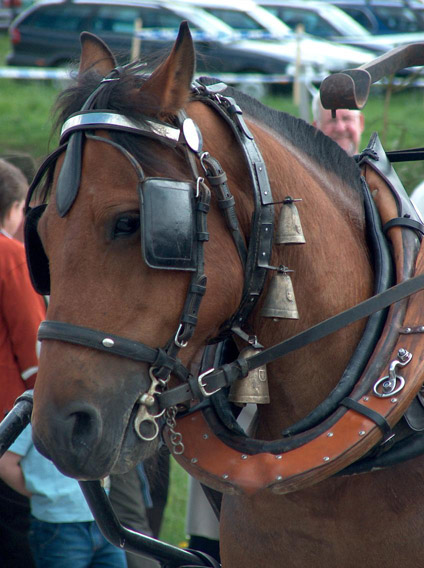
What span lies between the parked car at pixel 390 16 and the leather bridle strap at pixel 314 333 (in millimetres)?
16829

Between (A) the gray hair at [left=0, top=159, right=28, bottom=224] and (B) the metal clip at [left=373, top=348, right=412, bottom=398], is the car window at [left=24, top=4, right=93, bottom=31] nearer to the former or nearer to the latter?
(A) the gray hair at [left=0, top=159, right=28, bottom=224]

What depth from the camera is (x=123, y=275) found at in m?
1.80

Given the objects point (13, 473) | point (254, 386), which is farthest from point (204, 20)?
point (254, 386)

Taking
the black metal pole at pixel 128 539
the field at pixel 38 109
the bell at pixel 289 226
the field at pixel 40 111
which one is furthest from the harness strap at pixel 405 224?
the field at pixel 38 109

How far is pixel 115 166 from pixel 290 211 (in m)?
0.45

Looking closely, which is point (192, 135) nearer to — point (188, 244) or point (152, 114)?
point (152, 114)

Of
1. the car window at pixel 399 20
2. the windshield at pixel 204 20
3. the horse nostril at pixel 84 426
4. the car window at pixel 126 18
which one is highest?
the horse nostril at pixel 84 426

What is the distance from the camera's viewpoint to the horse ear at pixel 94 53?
2.22 meters

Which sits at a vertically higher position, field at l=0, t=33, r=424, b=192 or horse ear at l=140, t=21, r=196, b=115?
horse ear at l=140, t=21, r=196, b=115

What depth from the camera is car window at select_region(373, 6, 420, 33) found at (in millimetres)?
17938

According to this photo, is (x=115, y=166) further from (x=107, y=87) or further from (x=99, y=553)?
(x=99, y=553)

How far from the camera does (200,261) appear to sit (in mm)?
1845

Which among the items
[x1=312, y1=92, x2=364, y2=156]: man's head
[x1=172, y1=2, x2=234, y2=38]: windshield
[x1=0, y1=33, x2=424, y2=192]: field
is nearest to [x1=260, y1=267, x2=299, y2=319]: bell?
[x1=312, y1=92, x2=364, y2=156]: man's head

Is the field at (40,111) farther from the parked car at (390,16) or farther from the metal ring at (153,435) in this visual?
the metal ring at (153,435)
